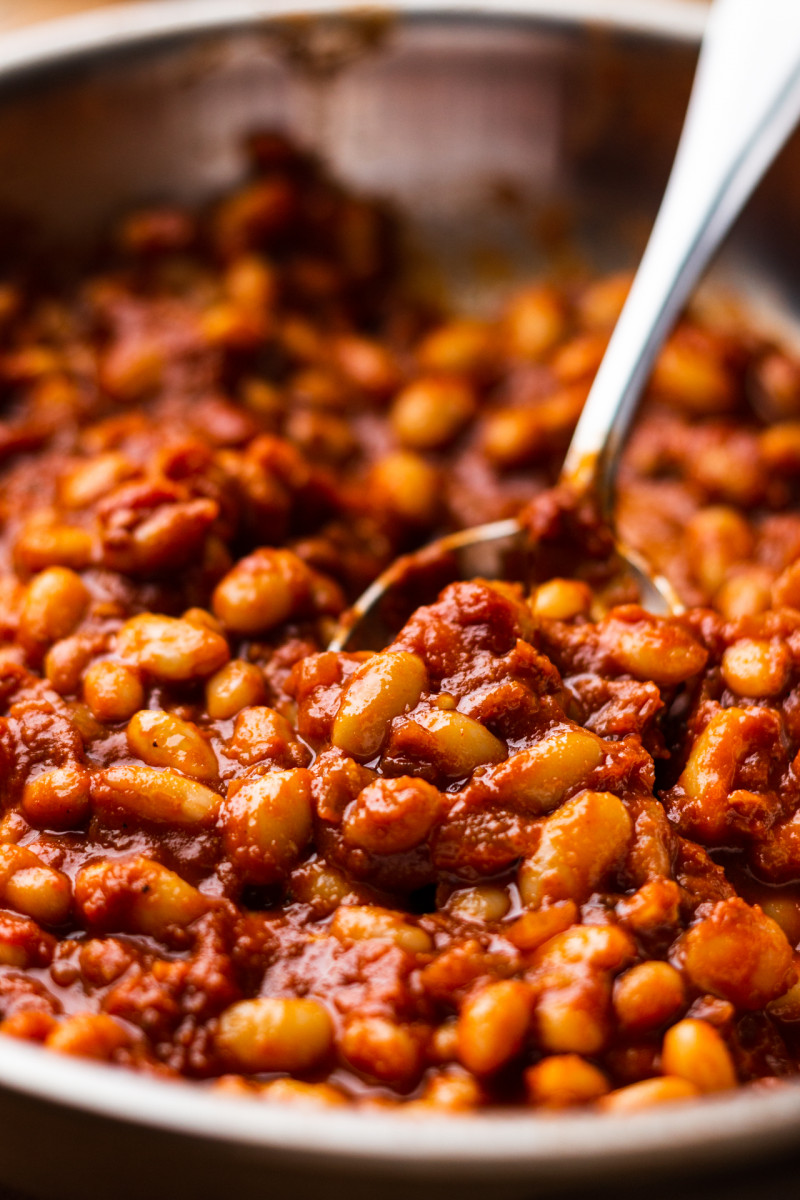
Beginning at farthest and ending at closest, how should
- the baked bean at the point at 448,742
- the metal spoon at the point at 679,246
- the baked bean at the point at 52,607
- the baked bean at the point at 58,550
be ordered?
the metal spoon at the point at 679,246, the baked bean at the point at 58,550, the baked bean at the point at 52,607, the baked bean at the point at 448,742

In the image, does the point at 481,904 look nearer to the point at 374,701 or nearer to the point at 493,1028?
the point at 493,1028

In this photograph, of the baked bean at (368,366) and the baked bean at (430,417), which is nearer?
the baked bean at (430,417)

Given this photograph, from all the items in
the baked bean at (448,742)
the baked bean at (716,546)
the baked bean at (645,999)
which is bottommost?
the baked bean at (716,546)

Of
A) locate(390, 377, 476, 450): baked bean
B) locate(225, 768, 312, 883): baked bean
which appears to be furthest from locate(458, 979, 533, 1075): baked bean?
locate(390, 377, 476, 450): baked bean

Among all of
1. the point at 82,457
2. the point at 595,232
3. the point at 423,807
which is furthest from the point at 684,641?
the point at 595,232

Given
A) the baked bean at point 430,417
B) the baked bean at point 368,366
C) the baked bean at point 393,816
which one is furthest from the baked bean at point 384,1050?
the baked bean at point 368,366

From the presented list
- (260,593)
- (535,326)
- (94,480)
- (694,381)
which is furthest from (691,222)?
(94,480)

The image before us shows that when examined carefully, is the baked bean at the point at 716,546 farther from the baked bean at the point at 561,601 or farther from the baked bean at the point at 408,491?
the baked bean at the point at 408,491
